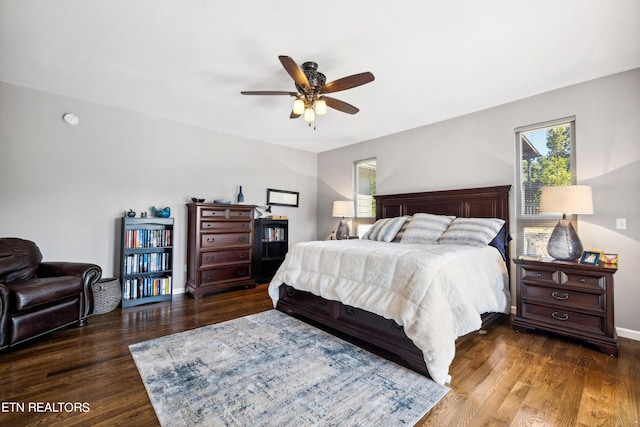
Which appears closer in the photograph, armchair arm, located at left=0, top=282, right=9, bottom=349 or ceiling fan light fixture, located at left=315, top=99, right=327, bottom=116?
armchair arm, located at left=0, top=282, right=9, bottom=349

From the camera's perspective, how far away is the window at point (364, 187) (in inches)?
200

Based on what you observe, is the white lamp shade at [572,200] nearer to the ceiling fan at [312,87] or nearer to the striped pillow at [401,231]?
the striped pillow at [401,231]

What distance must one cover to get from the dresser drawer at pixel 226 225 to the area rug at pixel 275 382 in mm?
1748

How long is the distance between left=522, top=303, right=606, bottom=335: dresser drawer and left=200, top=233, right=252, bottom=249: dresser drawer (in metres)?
3.64

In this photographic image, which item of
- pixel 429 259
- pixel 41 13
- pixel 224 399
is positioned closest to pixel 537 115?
pixel 429 259

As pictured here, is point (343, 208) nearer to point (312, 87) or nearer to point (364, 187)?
point (364, 187)

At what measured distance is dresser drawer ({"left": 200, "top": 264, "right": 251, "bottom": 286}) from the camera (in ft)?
13.0

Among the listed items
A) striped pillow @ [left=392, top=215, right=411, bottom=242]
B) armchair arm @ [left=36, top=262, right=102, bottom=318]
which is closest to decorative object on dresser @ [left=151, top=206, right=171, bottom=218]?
armchair arm @ [left=36, top=262, right=102, bottom=318]

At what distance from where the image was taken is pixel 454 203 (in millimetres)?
3811

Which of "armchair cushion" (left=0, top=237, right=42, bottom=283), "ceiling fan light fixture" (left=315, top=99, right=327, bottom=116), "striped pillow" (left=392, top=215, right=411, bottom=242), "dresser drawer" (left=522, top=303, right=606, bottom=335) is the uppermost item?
"ceiling fan light fixture" (left=315, top=99, right=327, bottom=116)

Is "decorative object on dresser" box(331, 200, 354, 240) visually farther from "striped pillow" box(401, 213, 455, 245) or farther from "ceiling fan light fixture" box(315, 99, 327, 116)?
"ceiling fan light fixture" box(315, 99, 327, 116)

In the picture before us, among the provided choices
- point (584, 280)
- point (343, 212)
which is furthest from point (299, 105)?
point (584, 280)

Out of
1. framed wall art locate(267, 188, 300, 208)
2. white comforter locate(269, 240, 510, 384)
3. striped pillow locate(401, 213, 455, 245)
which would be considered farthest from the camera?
framed wall art locate(267, 188, 300, 208)

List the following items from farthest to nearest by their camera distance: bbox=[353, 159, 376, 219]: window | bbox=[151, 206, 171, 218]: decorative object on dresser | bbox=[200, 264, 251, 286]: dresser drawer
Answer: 1. bbox=[353, 159, 376, 219]: window
2. bbox=[200, 264, 251, 286]: dresser drawer
3. bbox=[151, 206, 171, 218]: decorative object on dresser
